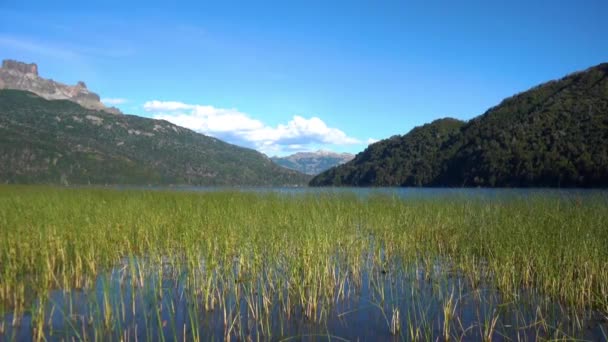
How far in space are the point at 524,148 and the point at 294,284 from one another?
9435cm

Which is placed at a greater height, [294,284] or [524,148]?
[524,148]

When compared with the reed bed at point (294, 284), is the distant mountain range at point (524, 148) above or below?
above

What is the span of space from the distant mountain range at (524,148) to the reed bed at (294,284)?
31909 mm

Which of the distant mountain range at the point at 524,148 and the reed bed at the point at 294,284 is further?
the distant mountain range at the point at 524,148

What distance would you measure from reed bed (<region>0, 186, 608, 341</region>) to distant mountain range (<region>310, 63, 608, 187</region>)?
1256 inches

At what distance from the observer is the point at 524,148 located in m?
87.3

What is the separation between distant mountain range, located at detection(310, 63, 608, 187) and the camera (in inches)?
2813

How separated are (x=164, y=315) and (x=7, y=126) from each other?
674 feet

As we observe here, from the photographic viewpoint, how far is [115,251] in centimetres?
783

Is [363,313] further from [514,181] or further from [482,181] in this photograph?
[482,181]

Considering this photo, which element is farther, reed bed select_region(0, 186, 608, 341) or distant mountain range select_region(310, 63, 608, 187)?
distant mountain range select_region(310, 63, 608, 187)

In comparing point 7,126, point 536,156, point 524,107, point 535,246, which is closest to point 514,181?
point 536,156

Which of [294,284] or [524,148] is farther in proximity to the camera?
[524,148]

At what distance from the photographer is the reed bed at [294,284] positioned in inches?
182
